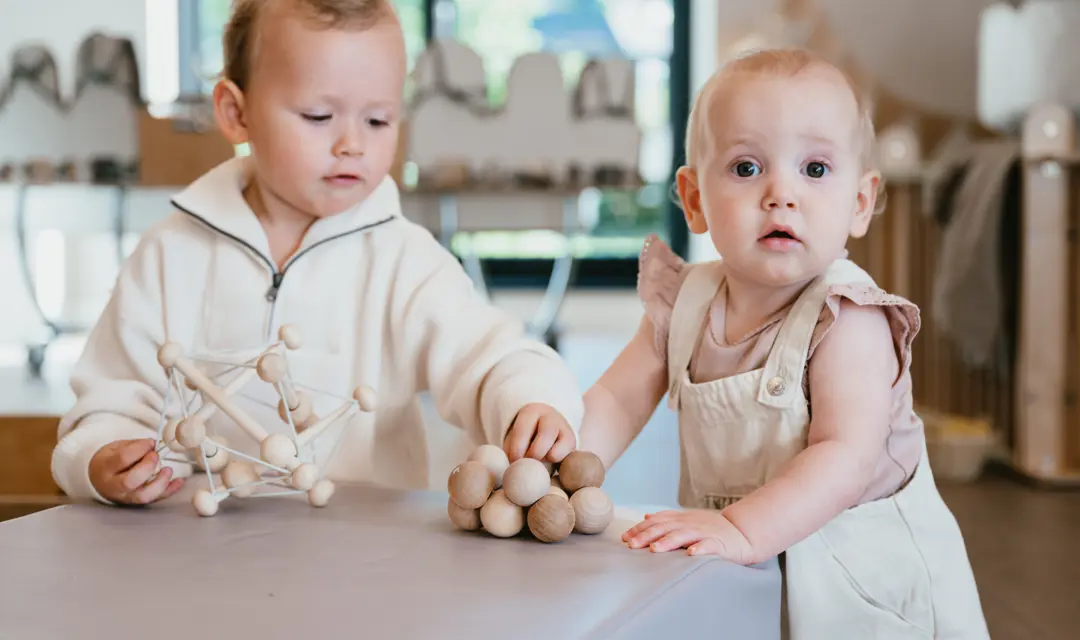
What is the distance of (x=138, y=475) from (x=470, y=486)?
0.24 meters

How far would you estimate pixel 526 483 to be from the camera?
0.67 m

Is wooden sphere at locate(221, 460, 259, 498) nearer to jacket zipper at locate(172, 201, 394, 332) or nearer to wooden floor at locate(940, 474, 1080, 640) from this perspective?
→ jacket zipper at locate(172, 201, 394, 332)

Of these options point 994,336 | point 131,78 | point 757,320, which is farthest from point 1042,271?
point 131,78

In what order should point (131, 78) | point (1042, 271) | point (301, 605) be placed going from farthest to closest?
1. point (131, 78)
2. point (1042, 271)
3. point (301, 605)

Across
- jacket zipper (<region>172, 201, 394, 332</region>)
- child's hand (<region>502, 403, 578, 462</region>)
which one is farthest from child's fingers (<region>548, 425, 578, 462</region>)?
jacket zipper (<region>172, 201, 394, 332</region>)

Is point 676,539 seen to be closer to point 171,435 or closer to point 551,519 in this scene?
point 551,519

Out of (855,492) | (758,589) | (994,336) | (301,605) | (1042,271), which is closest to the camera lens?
(301,605)

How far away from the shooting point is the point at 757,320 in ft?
2.96

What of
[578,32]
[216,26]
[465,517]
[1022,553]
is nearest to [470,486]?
[465,517]

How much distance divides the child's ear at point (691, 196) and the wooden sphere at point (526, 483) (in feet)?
1.06

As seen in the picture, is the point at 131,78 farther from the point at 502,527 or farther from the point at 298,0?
the point at 502,527

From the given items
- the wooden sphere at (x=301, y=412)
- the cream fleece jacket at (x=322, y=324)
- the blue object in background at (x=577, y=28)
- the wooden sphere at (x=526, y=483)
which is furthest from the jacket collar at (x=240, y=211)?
the blue object in background at (x=577, y=28)

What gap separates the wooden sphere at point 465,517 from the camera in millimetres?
692

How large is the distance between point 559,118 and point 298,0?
268 centimetres
